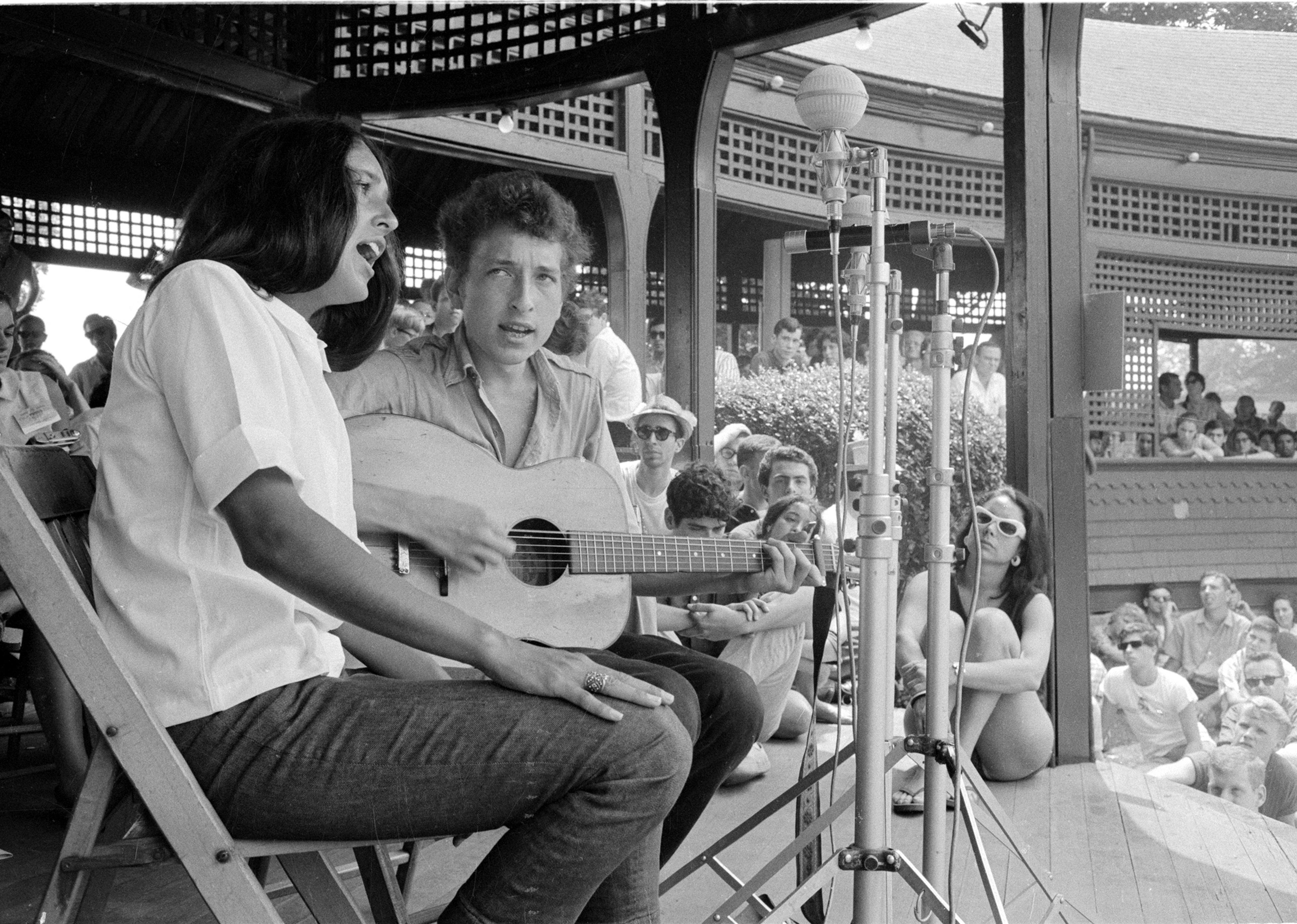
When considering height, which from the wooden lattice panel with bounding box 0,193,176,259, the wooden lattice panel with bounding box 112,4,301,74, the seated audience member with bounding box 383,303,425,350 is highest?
the wooden lattice panel with bounding box 112,4,301,74

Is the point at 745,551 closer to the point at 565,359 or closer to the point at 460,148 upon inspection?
the point at 565,359

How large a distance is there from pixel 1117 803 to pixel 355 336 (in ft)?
9.89

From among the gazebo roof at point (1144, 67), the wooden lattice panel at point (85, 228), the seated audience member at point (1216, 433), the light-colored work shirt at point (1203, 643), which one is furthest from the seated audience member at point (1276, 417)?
the wooden lattice panel at point (85, 228)

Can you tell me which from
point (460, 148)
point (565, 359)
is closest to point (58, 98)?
point (460, 148)

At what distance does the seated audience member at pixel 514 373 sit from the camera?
2.34 meters

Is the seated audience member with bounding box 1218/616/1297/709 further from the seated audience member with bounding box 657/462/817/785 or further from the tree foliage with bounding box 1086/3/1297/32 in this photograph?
the tree foliage with bounding box 1086/3/1297/32

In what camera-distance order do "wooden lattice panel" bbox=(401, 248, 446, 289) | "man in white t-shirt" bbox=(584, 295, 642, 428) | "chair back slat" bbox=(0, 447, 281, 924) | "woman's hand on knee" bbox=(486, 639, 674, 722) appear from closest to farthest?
"chair back slat" bbox=(0, 447, 281, 924)
"woman's hand on knee" bbox=(486, 639, 674, 722)
"man in white t-shirt" bbox=(584, 295, 642, 428)
"wooden lattice panel" bbox=(401, 248, 446, 289)

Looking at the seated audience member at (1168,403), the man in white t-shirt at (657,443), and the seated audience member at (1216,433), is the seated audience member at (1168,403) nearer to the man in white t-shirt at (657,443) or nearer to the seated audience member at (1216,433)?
the seated audience member at (1216,433)

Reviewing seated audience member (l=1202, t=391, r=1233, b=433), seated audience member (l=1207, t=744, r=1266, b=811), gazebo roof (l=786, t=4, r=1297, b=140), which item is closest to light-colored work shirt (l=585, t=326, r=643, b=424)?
seated audience member (l=1207, t=744, r=1266, b=811)

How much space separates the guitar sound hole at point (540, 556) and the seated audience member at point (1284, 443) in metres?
12.9

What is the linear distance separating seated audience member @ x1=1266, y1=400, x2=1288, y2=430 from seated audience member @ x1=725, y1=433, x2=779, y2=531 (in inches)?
366

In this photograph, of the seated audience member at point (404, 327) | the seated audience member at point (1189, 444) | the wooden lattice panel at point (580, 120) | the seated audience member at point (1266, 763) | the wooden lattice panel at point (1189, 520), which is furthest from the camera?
the seated audience member at point (1189, 444)

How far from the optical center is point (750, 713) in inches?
83.5

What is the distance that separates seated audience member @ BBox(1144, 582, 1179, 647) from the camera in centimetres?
1132
